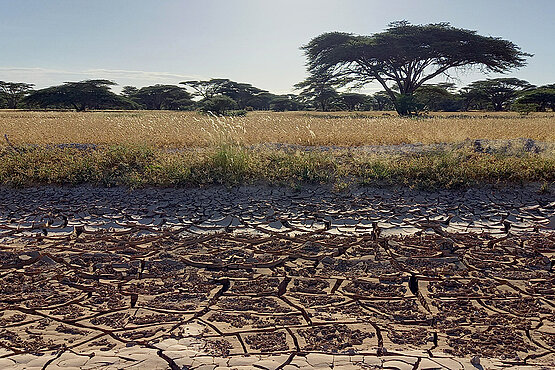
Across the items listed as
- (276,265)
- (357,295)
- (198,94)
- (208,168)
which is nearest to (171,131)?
(208,168)

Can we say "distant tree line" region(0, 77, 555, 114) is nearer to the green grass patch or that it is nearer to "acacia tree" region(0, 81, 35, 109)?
"acacia tree" region(0, 81, 35, 109)

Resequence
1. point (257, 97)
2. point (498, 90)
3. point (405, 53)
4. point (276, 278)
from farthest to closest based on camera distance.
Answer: point (257, 97) → point (498, 90) → point (405, 53) → point (276, 278)

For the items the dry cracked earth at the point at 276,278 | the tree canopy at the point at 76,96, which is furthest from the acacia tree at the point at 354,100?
the dry cracked earth at the point at 276,278

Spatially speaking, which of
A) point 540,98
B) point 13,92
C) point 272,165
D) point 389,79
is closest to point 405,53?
point 389,79

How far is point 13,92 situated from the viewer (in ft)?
139

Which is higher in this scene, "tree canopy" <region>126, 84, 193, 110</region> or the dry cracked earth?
"tree canopy" <region>126, 84, 193, 110</region>

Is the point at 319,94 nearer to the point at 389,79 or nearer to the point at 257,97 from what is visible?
the point at 257,97

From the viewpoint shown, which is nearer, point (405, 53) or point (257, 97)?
point (405, 53)

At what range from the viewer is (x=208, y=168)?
7.20 m

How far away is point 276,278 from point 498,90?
43405mm

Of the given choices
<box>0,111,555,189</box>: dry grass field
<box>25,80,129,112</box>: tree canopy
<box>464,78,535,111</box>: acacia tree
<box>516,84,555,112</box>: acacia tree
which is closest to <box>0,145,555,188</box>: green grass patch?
<box>0,111,555,189</box>: dry grass field

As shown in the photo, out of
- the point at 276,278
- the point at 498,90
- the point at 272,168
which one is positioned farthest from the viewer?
the point at 498,90

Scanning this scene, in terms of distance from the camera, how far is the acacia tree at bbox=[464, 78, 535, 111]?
131ft

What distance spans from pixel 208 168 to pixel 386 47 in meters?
23.1
